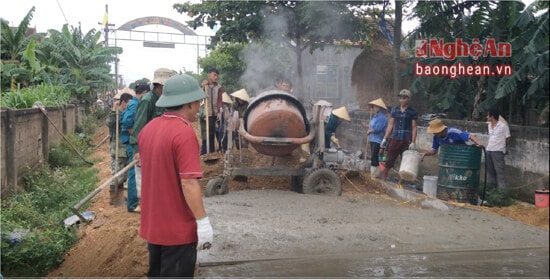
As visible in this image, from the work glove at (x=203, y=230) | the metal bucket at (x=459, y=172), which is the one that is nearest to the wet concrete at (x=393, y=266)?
the metal bucket at (x=459, y=172)

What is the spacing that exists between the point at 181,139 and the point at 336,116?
5456 mm

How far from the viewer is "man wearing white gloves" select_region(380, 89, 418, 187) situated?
19.0 ft

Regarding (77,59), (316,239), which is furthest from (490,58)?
(77,59)

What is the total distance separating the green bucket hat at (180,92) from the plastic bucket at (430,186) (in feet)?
9.93

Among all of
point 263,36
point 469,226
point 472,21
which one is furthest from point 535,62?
point 263,36

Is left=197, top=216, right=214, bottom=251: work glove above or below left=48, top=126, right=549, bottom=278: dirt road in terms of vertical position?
above

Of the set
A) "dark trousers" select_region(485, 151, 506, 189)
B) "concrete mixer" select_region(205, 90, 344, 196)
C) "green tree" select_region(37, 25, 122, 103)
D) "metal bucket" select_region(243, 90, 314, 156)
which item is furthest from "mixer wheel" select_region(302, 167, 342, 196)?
"green tree" select_region(37, 25, 122, 103)

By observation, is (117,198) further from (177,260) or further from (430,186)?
(177,260)

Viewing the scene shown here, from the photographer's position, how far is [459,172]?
4.33 m

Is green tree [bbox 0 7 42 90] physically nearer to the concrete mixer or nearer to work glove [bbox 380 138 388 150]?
the concrete mixer

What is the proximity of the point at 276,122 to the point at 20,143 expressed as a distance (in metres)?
3.78

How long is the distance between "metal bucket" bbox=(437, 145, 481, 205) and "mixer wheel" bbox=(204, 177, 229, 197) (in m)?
3.01

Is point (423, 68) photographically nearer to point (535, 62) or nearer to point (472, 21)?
point (472, 21)

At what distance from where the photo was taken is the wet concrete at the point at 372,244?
3.99m
